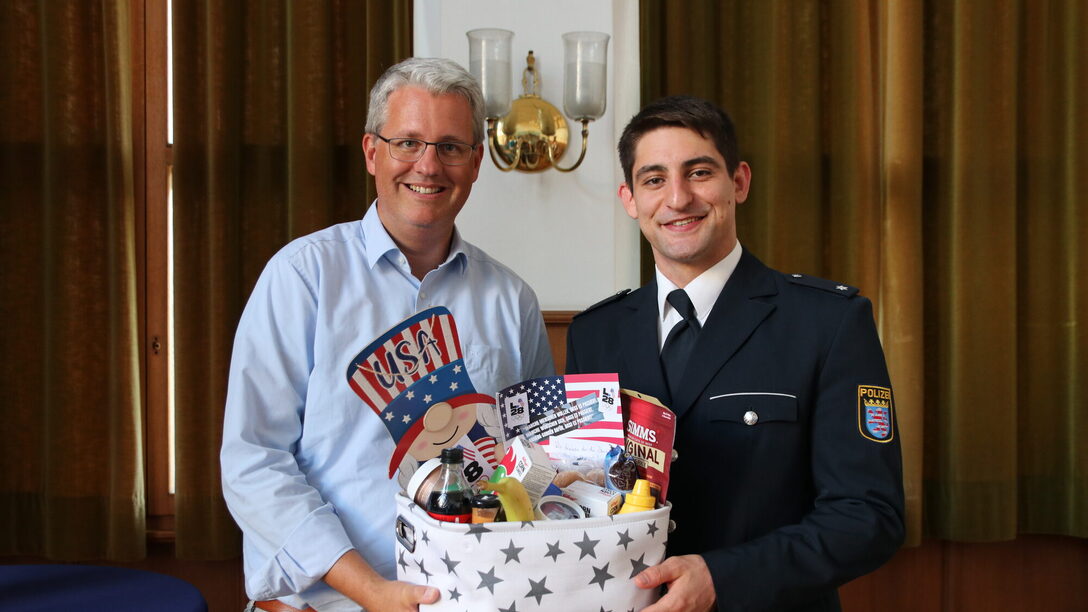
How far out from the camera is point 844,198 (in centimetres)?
269

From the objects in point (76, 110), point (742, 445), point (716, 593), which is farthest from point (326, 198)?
point (716, 593)

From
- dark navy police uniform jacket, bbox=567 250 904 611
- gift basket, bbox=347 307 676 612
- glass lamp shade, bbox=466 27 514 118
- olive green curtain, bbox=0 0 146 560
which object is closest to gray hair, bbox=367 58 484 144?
gift basket, bbox=347 307 676 612

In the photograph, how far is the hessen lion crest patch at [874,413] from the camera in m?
1.34

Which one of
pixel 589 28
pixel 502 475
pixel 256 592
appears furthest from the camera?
pixel 589 28

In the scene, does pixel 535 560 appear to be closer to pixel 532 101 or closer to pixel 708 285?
pixel 708 285

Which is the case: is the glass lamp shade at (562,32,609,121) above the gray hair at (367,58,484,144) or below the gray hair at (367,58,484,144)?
above

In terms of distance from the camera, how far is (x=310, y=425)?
1384 millimetres

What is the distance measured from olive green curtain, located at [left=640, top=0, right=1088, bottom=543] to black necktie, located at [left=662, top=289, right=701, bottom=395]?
Answer: 4.08 feet

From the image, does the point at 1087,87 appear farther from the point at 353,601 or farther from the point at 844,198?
the point at 353,601

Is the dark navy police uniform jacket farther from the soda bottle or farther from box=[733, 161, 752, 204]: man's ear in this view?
the soda bottle

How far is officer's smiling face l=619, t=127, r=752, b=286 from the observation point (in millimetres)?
1455

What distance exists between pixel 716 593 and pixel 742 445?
268 millimetres

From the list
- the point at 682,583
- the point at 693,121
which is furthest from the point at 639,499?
the point at 693,121

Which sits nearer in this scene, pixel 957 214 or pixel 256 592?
pixel 256 592
